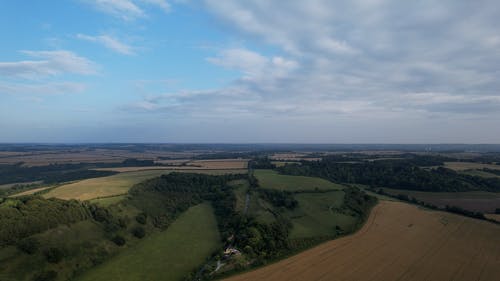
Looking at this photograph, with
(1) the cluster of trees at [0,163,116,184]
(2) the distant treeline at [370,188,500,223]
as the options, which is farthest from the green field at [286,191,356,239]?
(1) the cluster of trees at [0,163,116,184]

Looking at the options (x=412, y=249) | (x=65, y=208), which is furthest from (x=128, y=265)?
(x=412, y=249)

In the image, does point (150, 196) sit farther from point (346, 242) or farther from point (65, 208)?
point (346, 242)

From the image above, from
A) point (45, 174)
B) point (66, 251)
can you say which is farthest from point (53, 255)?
point (45, 174)

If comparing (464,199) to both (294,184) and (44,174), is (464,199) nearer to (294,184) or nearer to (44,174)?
(294,184)

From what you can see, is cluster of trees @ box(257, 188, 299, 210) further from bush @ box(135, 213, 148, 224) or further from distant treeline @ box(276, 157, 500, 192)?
distant treeline @ box(276, 157, 500, 192)

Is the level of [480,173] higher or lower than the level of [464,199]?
higher

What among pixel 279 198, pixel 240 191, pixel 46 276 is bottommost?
pixel 46 276
